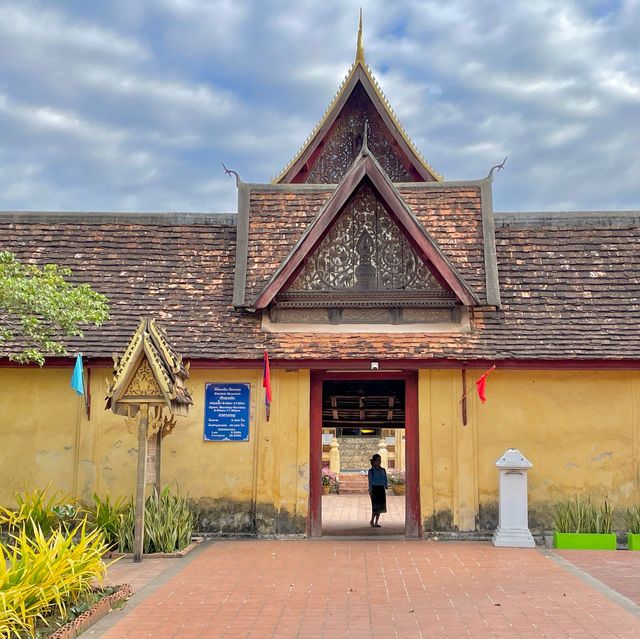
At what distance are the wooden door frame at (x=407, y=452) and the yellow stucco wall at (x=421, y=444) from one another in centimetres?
24

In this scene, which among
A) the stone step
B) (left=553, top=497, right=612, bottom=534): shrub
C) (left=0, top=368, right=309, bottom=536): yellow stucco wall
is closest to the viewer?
(left=553, top=497, right=612, bottom=534): shrub

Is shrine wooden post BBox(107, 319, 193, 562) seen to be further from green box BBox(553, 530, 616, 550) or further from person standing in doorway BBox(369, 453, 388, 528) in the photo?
person standing in doorway BBox(369, 453, 388, 528)

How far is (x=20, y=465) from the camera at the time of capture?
12.8 m

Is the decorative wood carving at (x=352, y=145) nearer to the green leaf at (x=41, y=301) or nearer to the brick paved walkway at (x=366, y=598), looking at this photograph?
the green leaf at (x=41, y=301)

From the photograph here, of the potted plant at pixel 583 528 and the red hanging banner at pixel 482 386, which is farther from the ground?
the red hanging banner at pixel 482 386

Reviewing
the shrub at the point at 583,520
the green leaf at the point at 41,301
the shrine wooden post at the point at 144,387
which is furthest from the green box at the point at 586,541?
the green leaf at the point at 41,301

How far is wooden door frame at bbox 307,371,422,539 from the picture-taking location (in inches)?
501

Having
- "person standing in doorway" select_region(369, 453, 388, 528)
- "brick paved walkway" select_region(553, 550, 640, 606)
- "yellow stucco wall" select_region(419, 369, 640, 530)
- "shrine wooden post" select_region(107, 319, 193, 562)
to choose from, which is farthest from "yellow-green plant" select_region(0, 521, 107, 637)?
"person standing in doorway" select_region(369, 453, 388, 528)

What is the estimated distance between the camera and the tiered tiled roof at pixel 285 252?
498 inches

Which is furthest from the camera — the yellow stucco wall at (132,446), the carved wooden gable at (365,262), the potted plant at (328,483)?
the potted plant at (328,483)

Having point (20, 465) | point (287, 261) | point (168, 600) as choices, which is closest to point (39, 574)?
point (168, 600)

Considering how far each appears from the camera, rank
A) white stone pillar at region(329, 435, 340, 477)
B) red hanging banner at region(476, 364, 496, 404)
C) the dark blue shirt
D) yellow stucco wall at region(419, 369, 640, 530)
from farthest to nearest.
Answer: white stone pillar at region(329, 435, 340, 477), the dark blue shirt, yellow stucco wall at region(419, 369, 640, 530), red hanging banner at region(476, 364, 496, 404)

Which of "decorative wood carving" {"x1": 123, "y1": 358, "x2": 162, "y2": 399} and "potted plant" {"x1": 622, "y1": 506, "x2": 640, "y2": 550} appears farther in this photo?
"potted plant" {"x1": 622, "y1": 506, "x2": 640, "y2": 550}

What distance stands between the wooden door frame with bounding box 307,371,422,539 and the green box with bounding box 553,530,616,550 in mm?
2173
